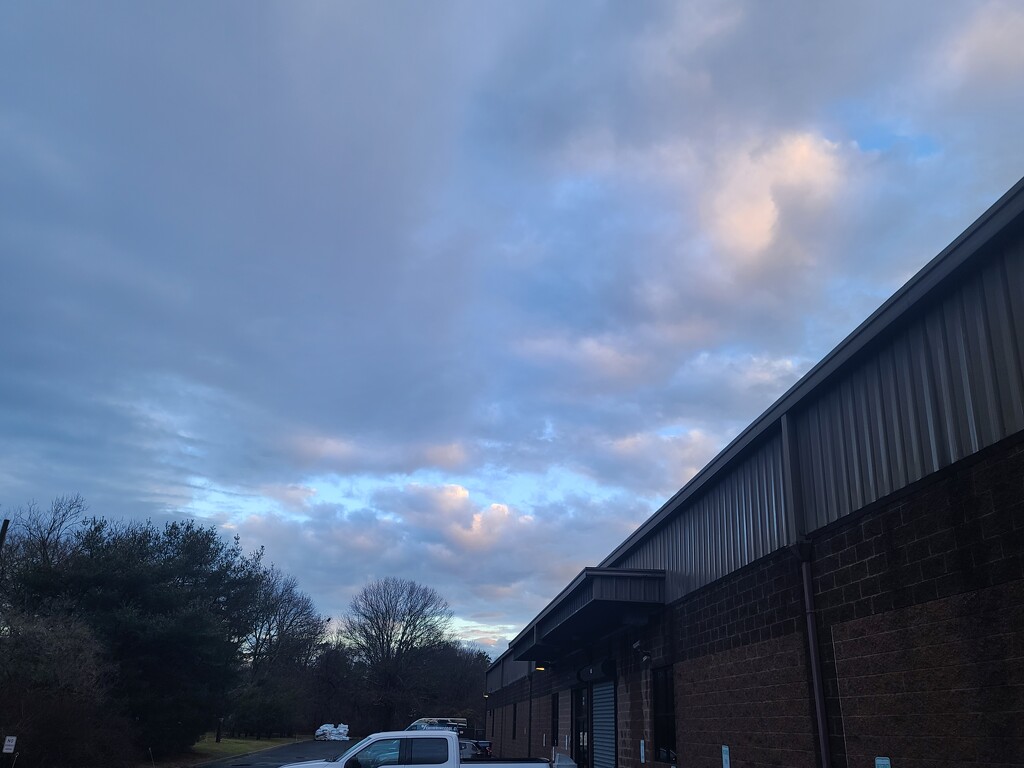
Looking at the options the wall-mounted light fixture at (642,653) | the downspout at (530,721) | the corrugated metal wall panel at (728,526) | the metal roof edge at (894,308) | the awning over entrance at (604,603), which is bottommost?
the downspout at (530,721)

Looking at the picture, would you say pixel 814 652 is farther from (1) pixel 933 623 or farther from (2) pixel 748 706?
(2) pixel 748 706

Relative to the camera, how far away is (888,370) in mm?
9266

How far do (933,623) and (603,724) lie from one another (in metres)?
16.1

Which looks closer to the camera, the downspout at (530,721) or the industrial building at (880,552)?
the industrial building at (880,552)

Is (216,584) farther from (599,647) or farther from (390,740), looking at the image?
(390,740)

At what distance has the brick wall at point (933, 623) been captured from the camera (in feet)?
22.9

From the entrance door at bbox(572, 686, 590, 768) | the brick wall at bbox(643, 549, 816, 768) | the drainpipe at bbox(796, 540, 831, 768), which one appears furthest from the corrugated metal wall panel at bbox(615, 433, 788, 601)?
the entrance door at bbox(572, 686, 590, 768)

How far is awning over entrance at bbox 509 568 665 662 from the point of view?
17484 mm

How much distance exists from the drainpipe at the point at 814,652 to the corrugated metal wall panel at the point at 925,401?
451mm

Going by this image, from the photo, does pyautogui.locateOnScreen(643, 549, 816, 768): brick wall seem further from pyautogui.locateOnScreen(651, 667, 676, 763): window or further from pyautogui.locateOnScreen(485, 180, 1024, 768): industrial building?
pyautogui.locateOnScreen(651, 667, 676, 763): window

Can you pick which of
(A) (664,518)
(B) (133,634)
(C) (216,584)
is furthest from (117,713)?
(A) (664,518)

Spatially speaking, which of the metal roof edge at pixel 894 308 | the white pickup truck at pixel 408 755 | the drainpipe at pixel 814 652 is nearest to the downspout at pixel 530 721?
the white pickup truck at pixel 408 755

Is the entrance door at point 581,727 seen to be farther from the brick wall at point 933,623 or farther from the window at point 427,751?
the brick wall at point 933,623

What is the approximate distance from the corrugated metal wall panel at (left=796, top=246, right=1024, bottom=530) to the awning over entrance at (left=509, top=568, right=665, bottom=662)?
724 cm
